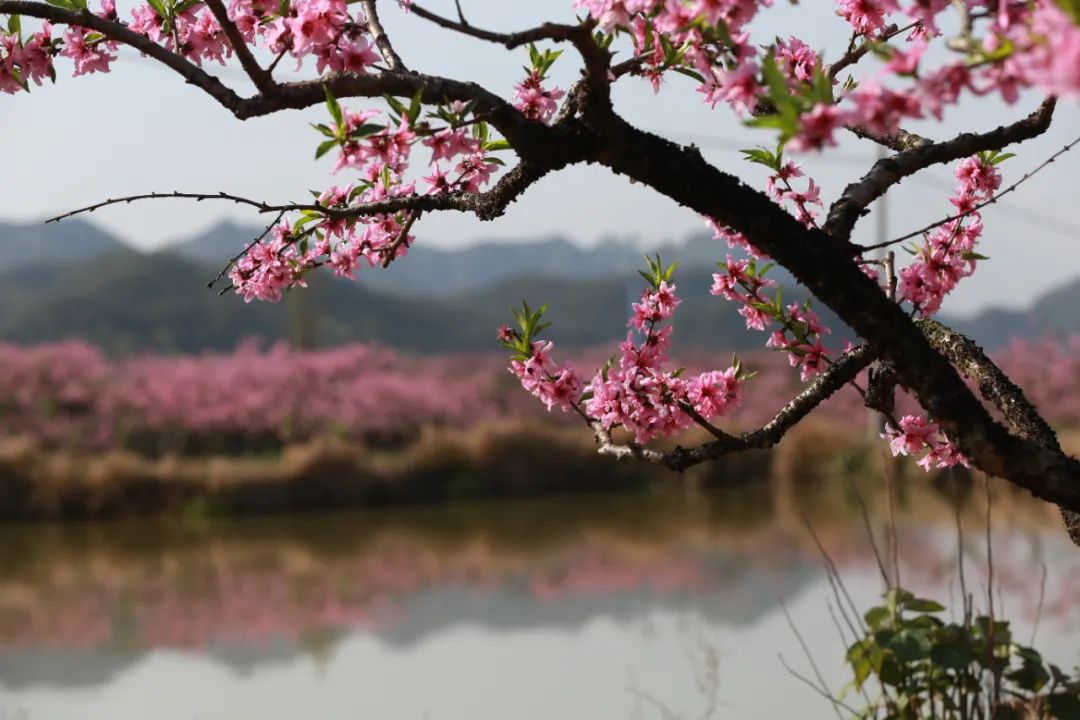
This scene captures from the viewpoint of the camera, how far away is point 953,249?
5.52ft

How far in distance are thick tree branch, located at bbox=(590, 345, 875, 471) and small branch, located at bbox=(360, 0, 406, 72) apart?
1.95 ft

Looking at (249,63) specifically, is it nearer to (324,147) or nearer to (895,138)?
(324,147)

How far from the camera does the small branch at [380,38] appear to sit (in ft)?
4.95

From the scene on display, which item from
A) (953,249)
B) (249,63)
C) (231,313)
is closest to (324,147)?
(249,63)

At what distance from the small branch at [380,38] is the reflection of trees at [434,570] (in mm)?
2982

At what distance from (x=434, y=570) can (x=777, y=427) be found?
3854 mm

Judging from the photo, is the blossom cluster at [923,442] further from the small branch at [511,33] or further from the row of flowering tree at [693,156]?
the small branch at [511,33]

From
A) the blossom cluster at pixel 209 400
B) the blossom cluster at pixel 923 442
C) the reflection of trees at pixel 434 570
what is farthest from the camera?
the blossom cluster at pixel 209 400

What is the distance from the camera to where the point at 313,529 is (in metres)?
6.41

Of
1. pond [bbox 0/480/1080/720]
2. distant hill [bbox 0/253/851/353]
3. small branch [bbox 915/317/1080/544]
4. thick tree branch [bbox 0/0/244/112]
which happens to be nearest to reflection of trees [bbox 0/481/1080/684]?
pond [bbox 0/480/1080/720]

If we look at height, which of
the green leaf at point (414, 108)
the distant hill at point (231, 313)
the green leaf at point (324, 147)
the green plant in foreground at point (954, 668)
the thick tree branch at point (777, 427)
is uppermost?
the distant hill at point (231, 313)

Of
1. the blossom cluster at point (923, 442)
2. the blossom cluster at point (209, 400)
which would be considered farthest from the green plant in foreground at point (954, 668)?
the blossom cluster at point (209, 400)

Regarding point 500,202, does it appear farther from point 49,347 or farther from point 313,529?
point 49,347

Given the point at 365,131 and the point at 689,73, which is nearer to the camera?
the point at 365,131
